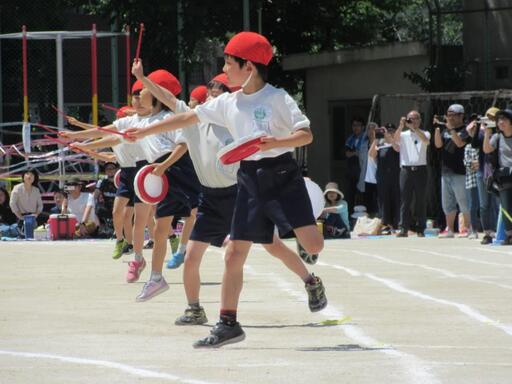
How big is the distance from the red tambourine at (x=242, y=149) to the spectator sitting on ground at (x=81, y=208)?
610 inches

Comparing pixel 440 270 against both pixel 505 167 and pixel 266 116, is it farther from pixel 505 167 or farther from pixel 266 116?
pixel 266 116

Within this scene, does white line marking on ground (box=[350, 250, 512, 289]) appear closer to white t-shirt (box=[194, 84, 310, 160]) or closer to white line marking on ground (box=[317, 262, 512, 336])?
white line marking on ground (box=[317, 262, 512, 336])

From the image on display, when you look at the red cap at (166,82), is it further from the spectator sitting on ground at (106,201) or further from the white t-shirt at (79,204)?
the white t-shirt at (79,204)

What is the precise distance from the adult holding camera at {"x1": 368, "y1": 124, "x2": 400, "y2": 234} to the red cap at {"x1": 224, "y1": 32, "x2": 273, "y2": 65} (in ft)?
46.0

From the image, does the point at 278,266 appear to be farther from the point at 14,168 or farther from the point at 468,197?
the point at 14,168

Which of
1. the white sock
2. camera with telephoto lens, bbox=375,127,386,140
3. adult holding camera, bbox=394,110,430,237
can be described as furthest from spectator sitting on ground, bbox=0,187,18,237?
the white sock

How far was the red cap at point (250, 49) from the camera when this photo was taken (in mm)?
8867

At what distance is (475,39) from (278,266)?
12.9 m

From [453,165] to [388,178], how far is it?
1712 millimetres

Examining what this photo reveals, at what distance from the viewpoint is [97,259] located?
1759cm

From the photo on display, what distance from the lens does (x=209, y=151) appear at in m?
10.7

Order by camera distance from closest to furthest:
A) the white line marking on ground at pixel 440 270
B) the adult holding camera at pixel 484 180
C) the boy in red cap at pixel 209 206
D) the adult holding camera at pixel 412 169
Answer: the boy in red cap at pixel 209 206, the white line marking on ground at pixel 440 270, the adult holding camera at pixel 484 180, the adult holding camera at pixel 412 169

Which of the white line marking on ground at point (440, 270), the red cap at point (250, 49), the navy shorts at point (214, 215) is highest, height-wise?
the red cap at point (250, 49)

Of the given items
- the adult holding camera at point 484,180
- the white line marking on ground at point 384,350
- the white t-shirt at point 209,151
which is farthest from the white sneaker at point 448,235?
the white t-shirt at point 209,151
